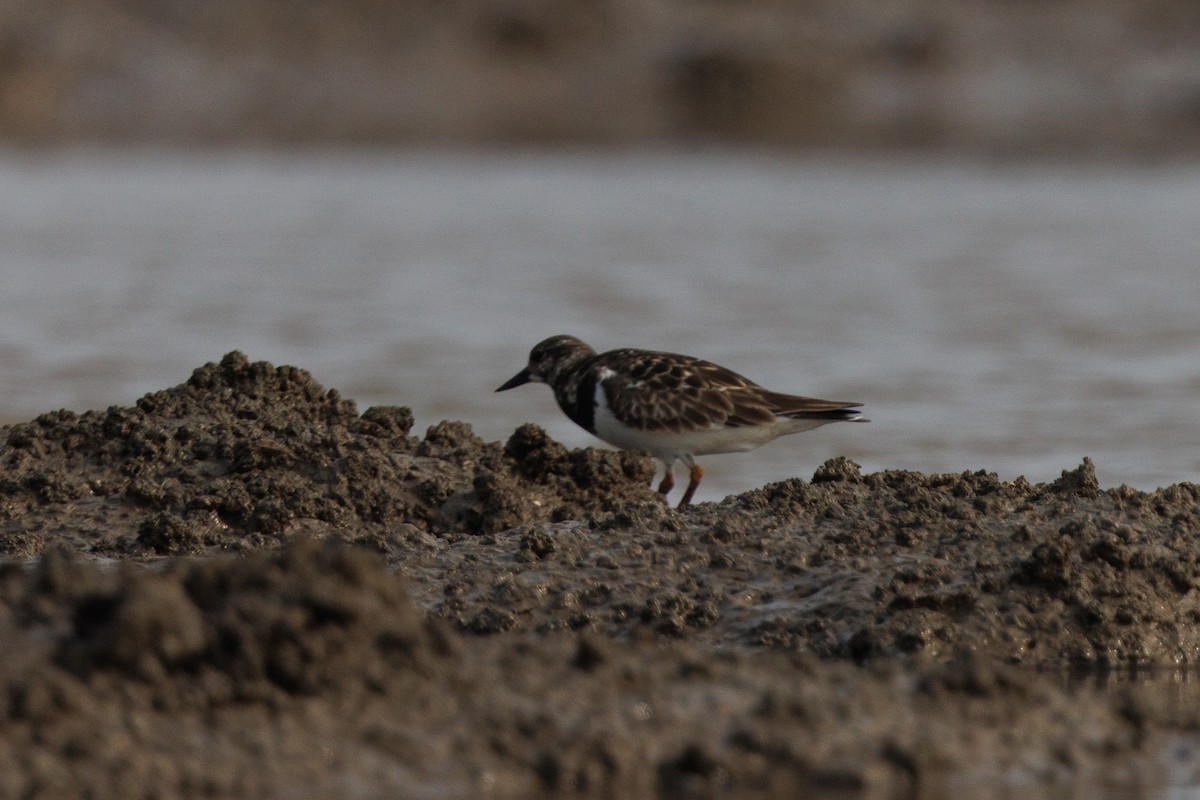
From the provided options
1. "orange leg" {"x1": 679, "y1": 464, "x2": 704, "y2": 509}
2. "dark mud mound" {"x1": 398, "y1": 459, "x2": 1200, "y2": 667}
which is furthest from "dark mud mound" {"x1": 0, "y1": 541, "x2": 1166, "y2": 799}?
"orange leg" {"x1": 679, "y1": 464, "x2": 704, "y2": 509}

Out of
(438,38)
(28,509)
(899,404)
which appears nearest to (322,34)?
(438,38)

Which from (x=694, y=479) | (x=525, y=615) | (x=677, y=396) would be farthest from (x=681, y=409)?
(x=525, y=615)

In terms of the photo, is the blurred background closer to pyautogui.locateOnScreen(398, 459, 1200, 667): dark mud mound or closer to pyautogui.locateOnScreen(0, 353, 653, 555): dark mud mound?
pyautogui.locateOnScreen(0, 353, 653, 555): dark mud mound

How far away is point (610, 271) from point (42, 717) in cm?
1331

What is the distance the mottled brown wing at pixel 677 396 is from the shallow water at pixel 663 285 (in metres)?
0.81

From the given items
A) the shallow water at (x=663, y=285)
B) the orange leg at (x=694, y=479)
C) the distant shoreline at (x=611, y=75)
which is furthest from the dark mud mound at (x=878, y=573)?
the distant shoreline at (x=611, y=75)

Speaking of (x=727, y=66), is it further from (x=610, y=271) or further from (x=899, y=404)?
(x=899, y=404)

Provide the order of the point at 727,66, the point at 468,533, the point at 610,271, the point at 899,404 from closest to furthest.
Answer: the point at 468,533 < the point at 899,404 < the point at 610,271 < the point at 727,66

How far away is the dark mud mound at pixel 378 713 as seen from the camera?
4.31m

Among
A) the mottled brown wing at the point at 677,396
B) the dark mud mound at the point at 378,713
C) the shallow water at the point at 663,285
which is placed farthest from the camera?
the shallow water at the point at 663,285

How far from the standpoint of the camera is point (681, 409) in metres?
7.83

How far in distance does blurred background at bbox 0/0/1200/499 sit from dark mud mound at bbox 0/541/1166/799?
3.92m

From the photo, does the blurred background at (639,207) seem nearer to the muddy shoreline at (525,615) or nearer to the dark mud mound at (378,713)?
the muddy shoreline at (525,615)

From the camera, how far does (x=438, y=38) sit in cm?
2914
